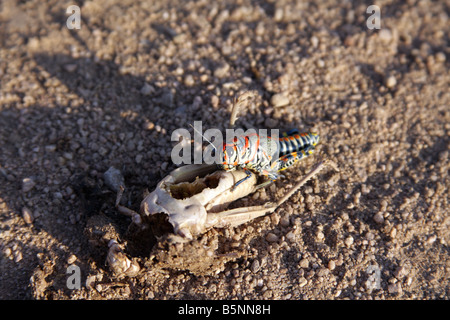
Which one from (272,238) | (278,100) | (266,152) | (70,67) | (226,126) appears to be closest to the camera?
(272,238)

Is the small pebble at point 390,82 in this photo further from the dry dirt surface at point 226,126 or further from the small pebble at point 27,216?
the small pebble at point 27,216

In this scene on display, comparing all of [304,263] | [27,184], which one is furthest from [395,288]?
[27,184]

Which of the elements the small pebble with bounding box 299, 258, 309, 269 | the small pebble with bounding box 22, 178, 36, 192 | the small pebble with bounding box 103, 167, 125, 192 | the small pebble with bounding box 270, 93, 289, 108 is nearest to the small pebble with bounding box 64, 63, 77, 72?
the small pebble with bounding box 22, 178, 36, 192

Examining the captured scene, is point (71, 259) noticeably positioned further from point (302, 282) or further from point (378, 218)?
point (378, 218)

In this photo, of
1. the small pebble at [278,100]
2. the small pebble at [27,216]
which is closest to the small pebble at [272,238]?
the small pebble at [278,100]

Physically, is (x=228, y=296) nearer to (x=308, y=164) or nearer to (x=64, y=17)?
(x=308, y=164)
